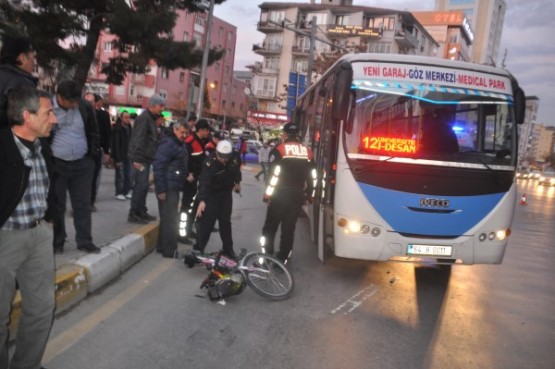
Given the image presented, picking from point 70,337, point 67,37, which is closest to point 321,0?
point 67,37

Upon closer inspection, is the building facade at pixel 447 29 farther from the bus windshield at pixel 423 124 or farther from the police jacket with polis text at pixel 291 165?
the police jacket with polis text at pixel 291 165

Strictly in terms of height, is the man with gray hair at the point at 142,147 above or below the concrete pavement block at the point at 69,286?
above

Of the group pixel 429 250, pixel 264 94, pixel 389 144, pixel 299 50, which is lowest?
pixel 429 250

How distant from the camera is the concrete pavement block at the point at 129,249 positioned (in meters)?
5.66

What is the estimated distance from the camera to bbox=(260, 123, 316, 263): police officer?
20.6ft

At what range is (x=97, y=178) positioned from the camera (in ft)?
26.7

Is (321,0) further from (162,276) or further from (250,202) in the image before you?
(162,276)

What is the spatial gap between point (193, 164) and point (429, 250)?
146 inches

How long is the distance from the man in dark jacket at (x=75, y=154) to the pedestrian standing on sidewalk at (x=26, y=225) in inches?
84.7

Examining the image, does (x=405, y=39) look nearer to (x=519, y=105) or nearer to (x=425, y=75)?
(x=519, y=105)

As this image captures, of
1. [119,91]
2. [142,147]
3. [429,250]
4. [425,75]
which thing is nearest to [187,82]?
[119,91]

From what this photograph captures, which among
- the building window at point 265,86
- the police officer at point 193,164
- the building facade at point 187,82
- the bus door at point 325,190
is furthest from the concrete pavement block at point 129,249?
the building window at point 265,86

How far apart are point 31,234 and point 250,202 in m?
10.2

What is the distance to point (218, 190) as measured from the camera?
616 centimetres
